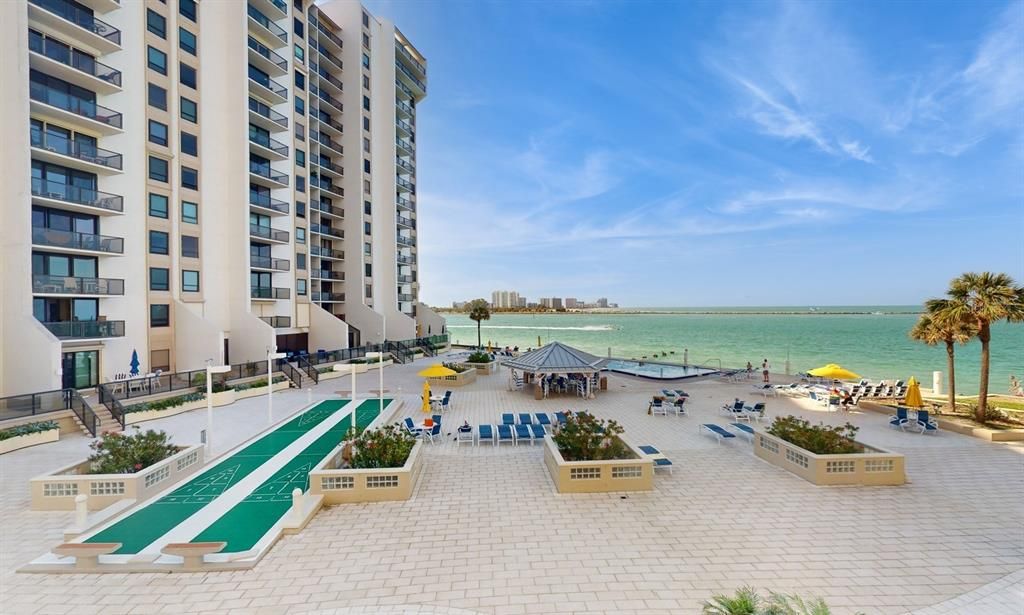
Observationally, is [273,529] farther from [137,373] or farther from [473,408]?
[137,373]

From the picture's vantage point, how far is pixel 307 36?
35.6 meters

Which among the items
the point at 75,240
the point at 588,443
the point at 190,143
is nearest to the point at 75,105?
the point at 190,143

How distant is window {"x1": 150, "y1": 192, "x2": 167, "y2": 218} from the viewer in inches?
948

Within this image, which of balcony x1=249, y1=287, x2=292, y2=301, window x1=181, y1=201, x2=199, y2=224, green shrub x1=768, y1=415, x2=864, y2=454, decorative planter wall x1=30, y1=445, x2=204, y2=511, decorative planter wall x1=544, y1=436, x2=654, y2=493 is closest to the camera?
decorative planter wall x1=30, y1=445, x2=204, y2=511

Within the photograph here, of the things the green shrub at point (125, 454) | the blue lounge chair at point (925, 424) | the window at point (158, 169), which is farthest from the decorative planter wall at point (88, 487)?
the blue lounge chair at point (925, 424)

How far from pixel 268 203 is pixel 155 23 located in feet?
36.9


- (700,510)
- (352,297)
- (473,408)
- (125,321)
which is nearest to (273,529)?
(700,510)

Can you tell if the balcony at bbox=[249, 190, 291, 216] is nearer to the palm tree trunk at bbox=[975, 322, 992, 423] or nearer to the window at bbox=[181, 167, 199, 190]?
the window at bbox=[181, 167, 199, 190]

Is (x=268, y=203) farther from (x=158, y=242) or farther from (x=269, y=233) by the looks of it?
(x=158, y=242)

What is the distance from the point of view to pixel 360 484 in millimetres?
9695

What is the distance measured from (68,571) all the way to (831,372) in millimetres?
25332

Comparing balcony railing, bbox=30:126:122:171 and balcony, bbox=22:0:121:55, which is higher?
balcony, bbox=22:0:121:55

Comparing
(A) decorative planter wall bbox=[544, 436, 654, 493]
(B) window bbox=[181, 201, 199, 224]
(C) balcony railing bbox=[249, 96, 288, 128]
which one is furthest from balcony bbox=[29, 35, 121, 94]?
(A) decorative planter wall bbox=[544, 436, 654, 493]

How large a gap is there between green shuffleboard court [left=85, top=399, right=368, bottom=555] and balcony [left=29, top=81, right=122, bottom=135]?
18.7 m
